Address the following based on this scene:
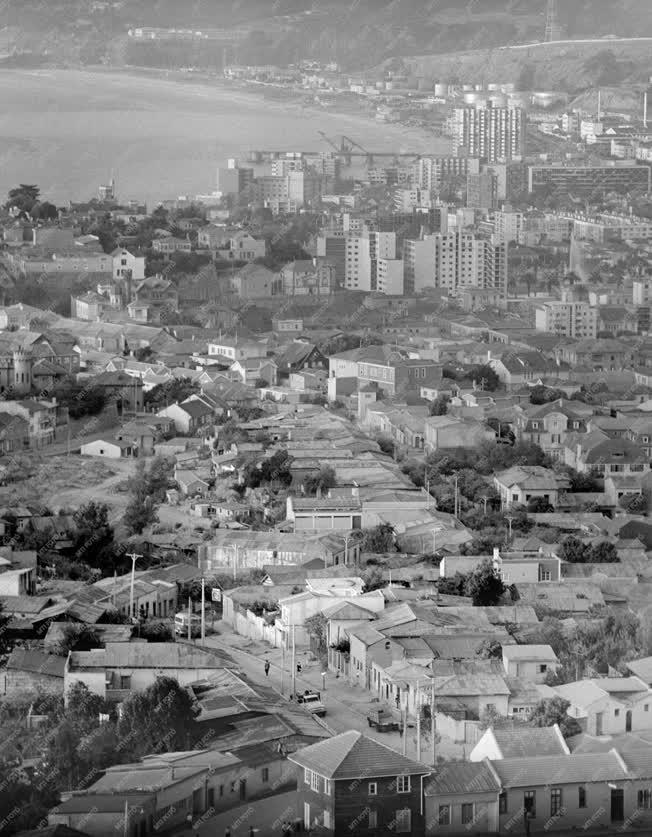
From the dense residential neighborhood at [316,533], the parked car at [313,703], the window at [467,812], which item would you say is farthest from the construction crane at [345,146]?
the window at [467,812]

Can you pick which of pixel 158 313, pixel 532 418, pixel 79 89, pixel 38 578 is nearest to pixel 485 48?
pixel 79 89

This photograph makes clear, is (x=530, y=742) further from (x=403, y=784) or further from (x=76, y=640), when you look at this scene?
(x=76, y=640)

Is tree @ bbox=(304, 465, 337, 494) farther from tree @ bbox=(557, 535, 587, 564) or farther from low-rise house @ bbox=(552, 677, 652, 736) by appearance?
low-rise house @ bbox=(552, 677, 652, 736)

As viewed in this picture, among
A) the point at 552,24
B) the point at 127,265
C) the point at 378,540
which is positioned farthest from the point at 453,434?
the point at 552,24

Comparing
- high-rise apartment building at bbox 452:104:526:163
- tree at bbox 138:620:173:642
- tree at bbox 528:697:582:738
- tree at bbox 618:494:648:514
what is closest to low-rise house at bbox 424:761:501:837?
tree at bbox 528:697:582:738

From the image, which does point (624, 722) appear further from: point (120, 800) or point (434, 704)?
point (120, 800)

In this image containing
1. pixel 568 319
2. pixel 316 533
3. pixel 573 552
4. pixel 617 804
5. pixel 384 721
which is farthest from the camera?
pixel 568 319
